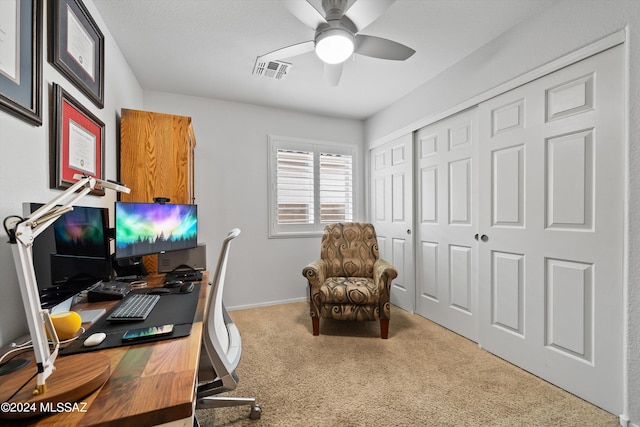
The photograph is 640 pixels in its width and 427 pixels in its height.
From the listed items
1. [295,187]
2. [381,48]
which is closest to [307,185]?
[295,187]

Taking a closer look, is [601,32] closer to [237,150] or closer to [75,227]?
[75,227]

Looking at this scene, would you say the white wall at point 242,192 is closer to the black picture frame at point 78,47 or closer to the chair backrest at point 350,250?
the chair backrest at point 350,250

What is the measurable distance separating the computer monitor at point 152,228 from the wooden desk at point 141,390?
905 mm

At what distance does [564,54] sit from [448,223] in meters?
1.49

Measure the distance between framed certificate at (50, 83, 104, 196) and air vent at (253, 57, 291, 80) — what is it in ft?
4.32

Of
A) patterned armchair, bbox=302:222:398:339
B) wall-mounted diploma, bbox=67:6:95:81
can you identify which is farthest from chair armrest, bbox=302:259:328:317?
wall-mounted diploma, bbox=67:6:95:81

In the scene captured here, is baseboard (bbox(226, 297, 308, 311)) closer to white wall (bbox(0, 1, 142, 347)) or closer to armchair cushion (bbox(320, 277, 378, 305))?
armchair cushion (bbox(320, 277, 378, 305))

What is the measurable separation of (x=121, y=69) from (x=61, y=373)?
2.47 metres

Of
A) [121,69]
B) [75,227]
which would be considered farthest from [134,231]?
[121,69]

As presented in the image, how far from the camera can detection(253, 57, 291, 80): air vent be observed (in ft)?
8.01

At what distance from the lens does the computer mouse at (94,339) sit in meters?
0.87

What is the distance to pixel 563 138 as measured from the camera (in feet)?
5.86

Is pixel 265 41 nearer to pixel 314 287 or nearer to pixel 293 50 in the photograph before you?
pixel 293 50

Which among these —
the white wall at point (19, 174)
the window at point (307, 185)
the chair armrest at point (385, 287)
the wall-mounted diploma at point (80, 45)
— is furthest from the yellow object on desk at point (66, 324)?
the window at point (307, 185)
